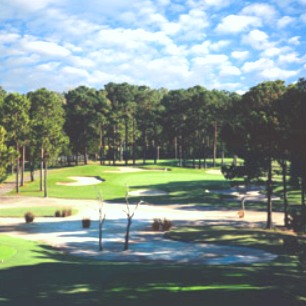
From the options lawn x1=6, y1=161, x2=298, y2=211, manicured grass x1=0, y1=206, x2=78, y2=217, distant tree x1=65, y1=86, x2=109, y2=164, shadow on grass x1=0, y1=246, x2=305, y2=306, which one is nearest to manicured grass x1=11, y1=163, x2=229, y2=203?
lawn x1=6, y1=161, x2=298, y2=211

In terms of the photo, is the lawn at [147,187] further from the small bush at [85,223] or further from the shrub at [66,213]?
the small bush at [85,223]

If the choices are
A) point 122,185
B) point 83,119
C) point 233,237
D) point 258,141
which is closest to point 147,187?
point 122,185

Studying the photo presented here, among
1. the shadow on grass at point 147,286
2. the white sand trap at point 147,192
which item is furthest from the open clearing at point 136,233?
the white sand trap at point 147,192

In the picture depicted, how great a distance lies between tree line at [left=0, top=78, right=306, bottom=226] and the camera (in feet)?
105

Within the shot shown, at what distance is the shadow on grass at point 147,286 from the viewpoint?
13680mm

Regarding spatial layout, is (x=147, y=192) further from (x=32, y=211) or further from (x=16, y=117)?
(x=16, y=117)

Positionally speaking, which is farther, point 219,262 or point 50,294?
point 219,262

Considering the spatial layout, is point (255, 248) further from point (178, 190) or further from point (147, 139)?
point (147, 139)

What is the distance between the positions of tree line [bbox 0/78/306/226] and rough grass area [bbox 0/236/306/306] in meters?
3.98

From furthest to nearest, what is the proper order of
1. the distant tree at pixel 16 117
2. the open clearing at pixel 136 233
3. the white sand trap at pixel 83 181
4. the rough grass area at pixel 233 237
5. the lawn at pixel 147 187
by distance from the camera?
the white sand trap at pixel 83 181, the distant tree at pixel 16 117, the lawn at pixel 147 187, the rough grass area at pixel 233 237, the open clearing at pixel 136 233

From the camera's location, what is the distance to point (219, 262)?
23.4 metres

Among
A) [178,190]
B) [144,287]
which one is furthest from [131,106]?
[144,287]

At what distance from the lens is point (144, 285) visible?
51.7 feet

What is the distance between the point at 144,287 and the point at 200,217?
27.2 meters
